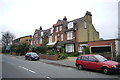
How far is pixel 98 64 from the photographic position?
456 inches

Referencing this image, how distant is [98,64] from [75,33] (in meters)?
22.6

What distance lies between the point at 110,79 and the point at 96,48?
18.2 m

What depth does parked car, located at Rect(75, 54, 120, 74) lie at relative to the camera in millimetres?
10555

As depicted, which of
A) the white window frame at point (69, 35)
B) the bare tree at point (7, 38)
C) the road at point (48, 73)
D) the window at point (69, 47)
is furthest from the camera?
the bare tree at point (7, 38)

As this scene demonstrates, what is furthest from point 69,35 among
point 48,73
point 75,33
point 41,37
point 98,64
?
point 48,73

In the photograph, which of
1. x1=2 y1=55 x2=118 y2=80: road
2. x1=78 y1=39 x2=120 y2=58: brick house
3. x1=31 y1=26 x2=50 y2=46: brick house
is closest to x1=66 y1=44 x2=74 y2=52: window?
x1=78 y1=39 x2=120 y2=58: brick house

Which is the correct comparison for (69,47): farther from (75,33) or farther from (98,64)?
(98,64)

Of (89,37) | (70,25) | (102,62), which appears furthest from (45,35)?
(102,62)

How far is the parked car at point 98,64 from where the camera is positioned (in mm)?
10555

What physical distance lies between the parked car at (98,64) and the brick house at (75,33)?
18476 mm

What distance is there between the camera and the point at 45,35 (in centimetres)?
4691

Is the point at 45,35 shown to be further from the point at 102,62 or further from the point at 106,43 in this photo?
the point at 102,62

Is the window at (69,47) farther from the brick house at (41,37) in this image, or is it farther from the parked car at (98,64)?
the parked car at (98,64)

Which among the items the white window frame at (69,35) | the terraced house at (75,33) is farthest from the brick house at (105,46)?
the white window frame at (69,35)
